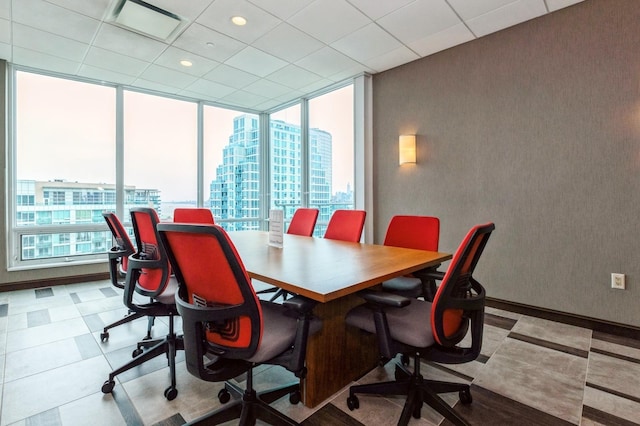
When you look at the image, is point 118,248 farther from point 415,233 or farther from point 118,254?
point 415,233

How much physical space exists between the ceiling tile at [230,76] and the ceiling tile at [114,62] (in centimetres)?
83

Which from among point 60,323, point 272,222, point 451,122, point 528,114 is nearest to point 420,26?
point 451,122

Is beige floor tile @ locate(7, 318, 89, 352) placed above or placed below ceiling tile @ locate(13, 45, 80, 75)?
below

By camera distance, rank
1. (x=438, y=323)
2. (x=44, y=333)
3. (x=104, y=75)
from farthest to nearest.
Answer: (x=104, y=75)
(x=44, y=333)
(x=438, y=323)

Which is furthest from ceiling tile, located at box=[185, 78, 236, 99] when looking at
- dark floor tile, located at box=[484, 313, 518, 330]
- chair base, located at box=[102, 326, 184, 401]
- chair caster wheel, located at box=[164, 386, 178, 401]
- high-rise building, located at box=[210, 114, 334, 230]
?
dark floor tile, located at box=[484, 313, 518, 330]

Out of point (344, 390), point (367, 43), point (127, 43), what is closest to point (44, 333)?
point (344, 390)

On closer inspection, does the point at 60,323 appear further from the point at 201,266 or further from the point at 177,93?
the point at 177,93

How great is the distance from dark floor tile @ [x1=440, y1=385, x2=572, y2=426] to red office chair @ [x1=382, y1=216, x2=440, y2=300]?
24.4 inches

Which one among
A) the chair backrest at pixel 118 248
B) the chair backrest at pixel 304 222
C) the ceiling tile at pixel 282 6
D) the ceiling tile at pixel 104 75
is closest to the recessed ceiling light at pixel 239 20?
→ the ceiling tile at pixel 282 6

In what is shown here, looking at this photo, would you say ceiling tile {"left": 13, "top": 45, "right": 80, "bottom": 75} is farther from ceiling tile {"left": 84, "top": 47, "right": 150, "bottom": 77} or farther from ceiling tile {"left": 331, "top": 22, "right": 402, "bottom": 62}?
ceiling tile {"left": 331, "top": 22, "right": 402, "bottom": 62}

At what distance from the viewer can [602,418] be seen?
165 cm

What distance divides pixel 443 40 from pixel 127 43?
3.51m

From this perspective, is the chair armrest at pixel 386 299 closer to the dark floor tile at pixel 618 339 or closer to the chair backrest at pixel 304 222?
the chair backrest at pixel 304 222

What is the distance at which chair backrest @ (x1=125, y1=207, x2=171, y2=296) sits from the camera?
6.31 ft
